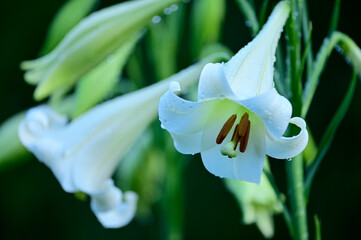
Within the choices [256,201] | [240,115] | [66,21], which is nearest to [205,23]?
[66,21]

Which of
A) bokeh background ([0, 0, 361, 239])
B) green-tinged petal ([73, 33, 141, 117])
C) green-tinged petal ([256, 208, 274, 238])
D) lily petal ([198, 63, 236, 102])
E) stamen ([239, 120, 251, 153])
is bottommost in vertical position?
bokeh background ([0, 0, 361, 239])

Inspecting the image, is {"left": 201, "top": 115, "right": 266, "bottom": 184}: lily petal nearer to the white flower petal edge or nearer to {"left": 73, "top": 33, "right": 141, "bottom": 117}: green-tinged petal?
the white flower petal edge

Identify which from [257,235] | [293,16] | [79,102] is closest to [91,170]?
[79,102]

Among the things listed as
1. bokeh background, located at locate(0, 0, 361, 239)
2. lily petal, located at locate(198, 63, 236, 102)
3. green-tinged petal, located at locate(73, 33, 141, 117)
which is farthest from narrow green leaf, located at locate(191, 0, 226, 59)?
bokeh background, located at locate(0, 0, 361, 239)

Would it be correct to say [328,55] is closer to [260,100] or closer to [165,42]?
[260,100]

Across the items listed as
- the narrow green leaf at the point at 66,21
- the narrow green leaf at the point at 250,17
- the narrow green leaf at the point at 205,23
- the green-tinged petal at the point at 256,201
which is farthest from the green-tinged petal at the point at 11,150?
the narrow green leaf at the point at 250,17

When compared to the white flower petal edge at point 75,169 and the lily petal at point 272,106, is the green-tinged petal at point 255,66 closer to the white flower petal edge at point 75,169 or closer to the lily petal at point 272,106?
the lily petal at point 272,106
